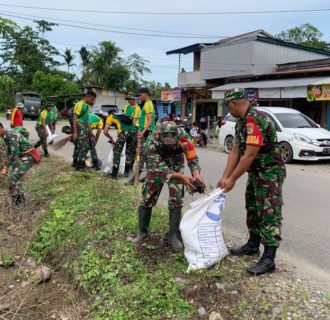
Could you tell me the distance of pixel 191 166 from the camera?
3906 millimetres

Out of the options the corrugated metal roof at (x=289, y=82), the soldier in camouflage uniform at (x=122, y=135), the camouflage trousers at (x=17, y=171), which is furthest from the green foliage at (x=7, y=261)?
the corrugated metal roof at (x=289, y=82)

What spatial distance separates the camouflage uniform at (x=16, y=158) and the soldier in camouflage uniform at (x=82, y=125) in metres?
2.32

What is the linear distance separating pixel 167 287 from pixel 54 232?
6.84 ft

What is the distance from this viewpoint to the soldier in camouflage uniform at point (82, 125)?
26.9ft

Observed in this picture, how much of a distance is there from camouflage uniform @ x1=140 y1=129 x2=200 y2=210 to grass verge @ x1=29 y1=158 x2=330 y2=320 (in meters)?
0.52

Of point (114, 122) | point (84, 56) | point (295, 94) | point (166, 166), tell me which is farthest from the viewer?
point (84, 56)

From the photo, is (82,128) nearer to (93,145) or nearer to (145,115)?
(93,145)

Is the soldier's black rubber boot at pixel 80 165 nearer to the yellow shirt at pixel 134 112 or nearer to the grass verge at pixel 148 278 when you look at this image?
the yellow shirt at pixel 134 112

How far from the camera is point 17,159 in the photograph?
5922 mm

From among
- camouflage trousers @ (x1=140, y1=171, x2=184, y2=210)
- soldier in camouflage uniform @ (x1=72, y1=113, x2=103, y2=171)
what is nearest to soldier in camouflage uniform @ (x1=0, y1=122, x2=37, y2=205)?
camouflage trousers @ (x1=140, y1=171, x2=184, y2=210)

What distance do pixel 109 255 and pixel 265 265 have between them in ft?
5.11

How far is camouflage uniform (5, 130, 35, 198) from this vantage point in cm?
581

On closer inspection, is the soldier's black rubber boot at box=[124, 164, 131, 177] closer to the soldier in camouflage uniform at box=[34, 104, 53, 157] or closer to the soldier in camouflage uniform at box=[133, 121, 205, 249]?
the soldier in camouflage uniform at box=[34, 104, 53, 157]

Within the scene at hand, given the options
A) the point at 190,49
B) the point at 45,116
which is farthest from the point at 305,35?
the point at 45,116
